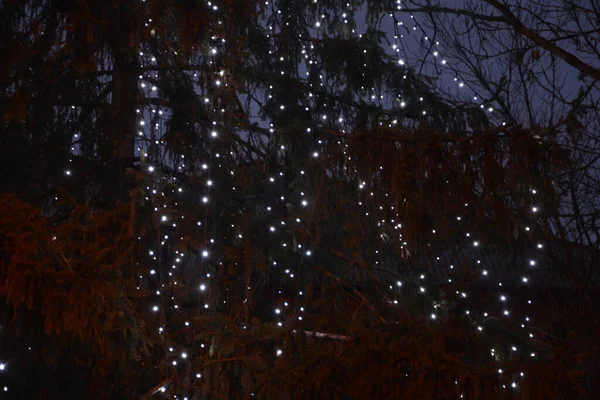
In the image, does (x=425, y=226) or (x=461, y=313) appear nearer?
(x=461, y=313)

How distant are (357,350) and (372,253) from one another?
10.0 feet

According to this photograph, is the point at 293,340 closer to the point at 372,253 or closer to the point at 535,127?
the point at 535,127

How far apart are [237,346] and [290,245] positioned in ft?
6.16

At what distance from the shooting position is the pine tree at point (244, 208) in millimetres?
3406

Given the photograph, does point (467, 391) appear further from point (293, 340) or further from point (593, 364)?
point (593, 364)

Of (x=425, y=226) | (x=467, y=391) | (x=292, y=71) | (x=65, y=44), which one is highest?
(x=292, y=71)

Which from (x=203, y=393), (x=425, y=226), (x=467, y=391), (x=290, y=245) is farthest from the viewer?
(x=290, y=245)

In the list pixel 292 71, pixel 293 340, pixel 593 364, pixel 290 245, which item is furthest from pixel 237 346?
pixel 593 364

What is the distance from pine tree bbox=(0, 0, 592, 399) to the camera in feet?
11.2

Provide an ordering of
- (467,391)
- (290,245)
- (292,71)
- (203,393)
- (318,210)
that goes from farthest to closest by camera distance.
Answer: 1. (292,71)
2. (290,245)
3. (318,210)
4. (203,393)
5. (467,391)

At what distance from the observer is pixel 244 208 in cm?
608

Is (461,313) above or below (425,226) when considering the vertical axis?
below

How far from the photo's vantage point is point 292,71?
6.90 meters

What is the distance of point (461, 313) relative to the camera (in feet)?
11.5
